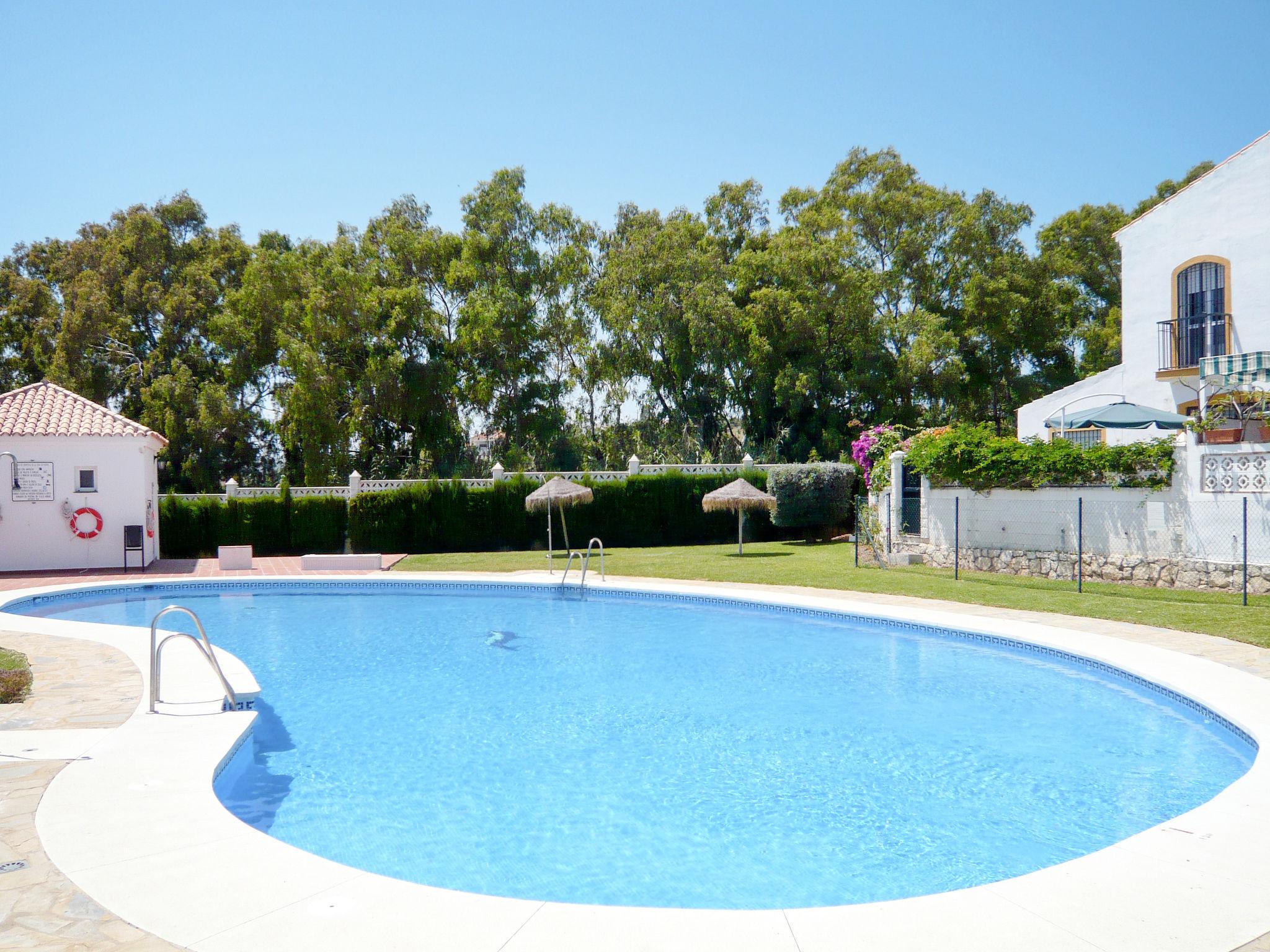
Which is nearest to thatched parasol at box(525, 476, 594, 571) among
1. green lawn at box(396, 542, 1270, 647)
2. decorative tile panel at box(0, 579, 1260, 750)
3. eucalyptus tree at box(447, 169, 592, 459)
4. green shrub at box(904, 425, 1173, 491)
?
green lawn at box(396, 542, 1270, 647)

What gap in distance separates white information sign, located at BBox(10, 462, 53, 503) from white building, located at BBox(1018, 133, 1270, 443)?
24378 mm

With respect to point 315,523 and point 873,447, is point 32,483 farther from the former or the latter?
point 873,447

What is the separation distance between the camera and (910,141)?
31078 mm

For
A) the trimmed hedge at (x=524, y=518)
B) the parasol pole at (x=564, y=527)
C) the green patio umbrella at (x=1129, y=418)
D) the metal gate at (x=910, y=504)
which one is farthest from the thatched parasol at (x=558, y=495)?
the green patio umbrella at (x=1129, y=418)

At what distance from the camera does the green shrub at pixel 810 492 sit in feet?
80.6

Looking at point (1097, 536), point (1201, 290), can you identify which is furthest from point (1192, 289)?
point (1097, 536)

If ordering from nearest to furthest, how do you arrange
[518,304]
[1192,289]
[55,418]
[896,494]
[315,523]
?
[1192,289]
[896,494]
[55,418]
[315,523]
[518,304]

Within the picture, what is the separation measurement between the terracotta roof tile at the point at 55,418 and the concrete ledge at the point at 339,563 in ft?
16.8

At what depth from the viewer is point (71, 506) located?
20578mm

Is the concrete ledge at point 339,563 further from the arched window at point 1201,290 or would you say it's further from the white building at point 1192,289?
the arched window at point 1201,290

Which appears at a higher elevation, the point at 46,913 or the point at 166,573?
the point at 166,573

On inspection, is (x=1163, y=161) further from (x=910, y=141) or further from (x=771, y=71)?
(x=771, y=71)

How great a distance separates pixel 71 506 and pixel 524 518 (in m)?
11.3

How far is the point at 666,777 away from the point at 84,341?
113 ft
